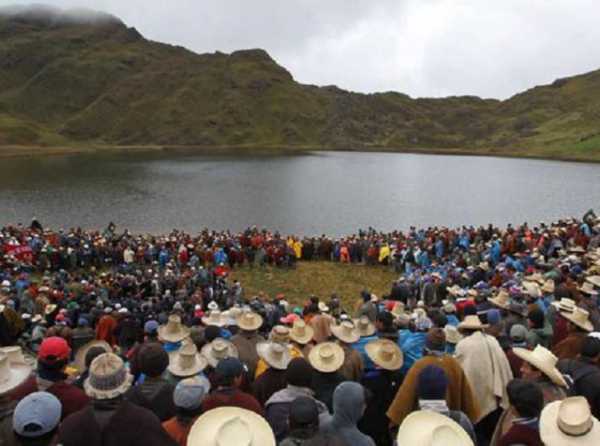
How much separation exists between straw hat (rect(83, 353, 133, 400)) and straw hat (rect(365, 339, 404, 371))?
3569 millimetres

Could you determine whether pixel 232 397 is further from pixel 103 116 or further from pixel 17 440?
pixel 103 116

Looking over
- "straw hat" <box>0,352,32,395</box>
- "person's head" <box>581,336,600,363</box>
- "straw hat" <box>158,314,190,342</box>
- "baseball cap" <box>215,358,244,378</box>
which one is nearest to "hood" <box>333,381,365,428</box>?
"baseball cap" <box>215,358,244,378</box>

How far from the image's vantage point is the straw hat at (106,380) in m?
4.69

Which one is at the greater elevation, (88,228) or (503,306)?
(503,306)

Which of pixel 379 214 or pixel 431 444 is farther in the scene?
pixel 379 214

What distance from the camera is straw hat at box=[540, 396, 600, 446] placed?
439cm

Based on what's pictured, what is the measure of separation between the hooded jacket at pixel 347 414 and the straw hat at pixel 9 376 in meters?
3.21

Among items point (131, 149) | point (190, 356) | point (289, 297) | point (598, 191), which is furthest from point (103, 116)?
point (190, 356)

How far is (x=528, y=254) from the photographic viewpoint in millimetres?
21266

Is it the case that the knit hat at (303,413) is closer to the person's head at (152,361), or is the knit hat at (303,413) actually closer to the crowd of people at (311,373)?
the crowd of people at (311,373)

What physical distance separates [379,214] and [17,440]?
153ft

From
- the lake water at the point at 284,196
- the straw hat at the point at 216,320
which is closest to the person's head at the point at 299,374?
the straw hat at the point at 216,320

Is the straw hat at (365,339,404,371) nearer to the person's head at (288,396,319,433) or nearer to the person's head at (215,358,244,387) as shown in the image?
the person's head at (215,358,244,387)

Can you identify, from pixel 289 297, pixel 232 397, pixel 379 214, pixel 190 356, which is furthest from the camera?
pixel 379 214
